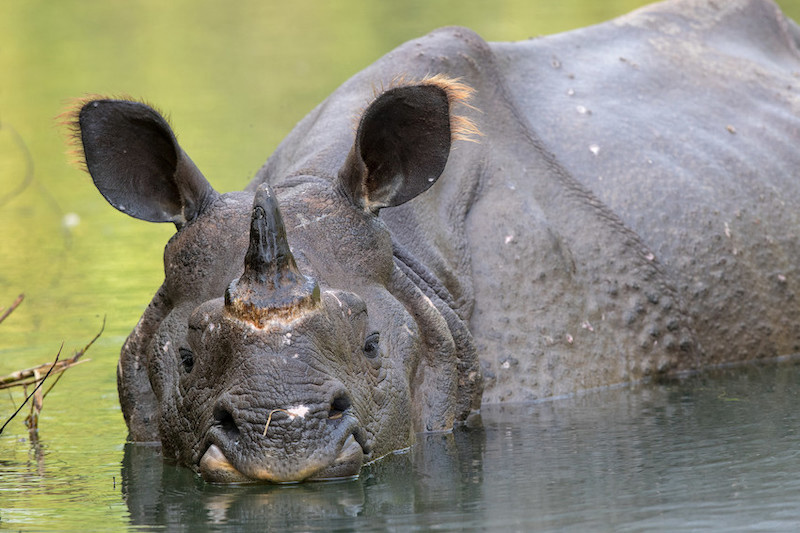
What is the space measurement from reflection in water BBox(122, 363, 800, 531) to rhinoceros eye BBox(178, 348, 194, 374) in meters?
0.39

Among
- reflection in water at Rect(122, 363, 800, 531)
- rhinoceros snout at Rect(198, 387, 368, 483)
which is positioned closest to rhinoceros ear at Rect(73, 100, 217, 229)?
reflection in water at Rect(122, 363, 800, 531)

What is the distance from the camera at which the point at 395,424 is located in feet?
18.2

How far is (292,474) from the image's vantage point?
4.89 meters

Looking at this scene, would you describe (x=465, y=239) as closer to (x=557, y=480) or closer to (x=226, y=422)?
(x=557, y=480)

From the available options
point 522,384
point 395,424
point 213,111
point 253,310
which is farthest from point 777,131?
point 213,111

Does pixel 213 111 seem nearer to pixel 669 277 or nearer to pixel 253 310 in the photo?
pixel 669 277

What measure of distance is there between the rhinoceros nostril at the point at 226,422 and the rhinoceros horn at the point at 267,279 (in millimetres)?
309

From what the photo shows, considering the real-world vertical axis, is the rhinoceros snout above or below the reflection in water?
above

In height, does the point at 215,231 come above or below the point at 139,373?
above

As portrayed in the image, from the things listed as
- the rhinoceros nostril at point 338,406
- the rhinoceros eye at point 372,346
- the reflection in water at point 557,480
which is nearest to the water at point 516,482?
the reflection in water at point 557,480

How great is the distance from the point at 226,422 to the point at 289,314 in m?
0.42

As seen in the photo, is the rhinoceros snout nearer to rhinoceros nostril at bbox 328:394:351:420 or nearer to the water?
rhinoceros nostril at bbox 328:394:351:420

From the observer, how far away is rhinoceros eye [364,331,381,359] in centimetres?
548

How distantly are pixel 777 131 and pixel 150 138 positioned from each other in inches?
142
